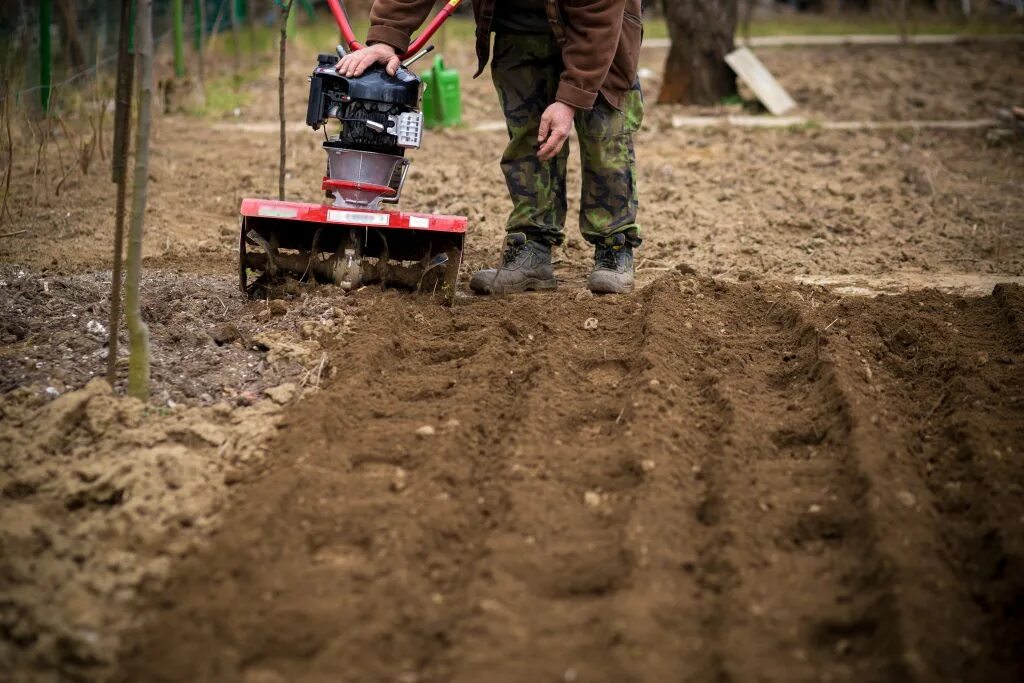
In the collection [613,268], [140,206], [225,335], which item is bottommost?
[225,335]

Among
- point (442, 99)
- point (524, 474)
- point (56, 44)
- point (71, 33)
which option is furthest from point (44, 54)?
point (524, 474)

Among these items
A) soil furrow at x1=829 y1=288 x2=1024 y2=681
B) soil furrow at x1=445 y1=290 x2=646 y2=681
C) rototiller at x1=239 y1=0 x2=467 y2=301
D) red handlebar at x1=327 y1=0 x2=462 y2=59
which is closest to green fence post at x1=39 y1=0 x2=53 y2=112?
rototiller at x1=239 y1=0 x2=467 y2=301

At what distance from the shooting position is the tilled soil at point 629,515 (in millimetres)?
2311

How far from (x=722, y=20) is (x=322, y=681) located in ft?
25.6

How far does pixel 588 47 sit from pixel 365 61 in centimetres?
82

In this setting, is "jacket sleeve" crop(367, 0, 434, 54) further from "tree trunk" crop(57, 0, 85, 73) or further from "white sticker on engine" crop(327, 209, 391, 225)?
"tree trunk" crop(57, 0, 85, 73)

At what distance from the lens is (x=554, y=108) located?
4.18 metres

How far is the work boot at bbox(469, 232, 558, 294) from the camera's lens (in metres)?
4.61

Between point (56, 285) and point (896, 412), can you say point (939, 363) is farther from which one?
point (56, 285)

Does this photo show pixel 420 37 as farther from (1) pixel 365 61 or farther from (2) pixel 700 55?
(2) pixel 700 55

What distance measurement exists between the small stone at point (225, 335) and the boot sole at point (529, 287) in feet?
3.54

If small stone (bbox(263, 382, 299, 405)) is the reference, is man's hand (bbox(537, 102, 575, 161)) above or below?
above

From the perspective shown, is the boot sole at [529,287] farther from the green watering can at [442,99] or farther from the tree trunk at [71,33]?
the tree trunk at [71,33]

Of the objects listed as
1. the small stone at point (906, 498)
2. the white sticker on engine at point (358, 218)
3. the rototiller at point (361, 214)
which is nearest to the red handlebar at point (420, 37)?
the rototiller at point (361, 214)
